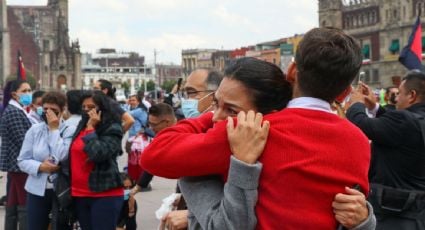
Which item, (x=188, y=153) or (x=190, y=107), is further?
(x=190, y=107)

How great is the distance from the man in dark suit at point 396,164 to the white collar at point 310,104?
2347 millimetres

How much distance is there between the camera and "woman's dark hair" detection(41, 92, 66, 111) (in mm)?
6445

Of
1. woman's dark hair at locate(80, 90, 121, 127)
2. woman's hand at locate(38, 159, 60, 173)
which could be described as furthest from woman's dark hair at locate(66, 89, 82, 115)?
woman's hand at locate(38, 159, 60, 173)

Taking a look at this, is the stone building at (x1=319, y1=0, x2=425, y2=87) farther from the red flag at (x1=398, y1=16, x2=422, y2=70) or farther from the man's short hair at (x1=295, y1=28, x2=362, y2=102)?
the man's short hair at (x1=295, y1=28, x2=362, y2=102)

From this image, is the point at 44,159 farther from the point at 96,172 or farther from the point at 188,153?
the point at 188,153

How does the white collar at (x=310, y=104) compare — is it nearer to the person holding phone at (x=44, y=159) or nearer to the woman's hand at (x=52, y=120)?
the person holding phone at (x=44, y=159)

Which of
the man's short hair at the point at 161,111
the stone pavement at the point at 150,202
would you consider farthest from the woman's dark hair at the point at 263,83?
the stone pavement at the point at 150,202

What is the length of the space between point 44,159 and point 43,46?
101652 millimetres

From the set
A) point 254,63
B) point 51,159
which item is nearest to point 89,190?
point 51,159

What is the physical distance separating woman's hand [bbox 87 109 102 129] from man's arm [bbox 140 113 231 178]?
3.75 meters

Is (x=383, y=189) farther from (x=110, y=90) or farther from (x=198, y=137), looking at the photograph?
(x=110, y=90)

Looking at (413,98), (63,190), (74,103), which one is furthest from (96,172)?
(413,98)

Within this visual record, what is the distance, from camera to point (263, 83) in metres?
2.32

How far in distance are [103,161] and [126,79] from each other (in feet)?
500
